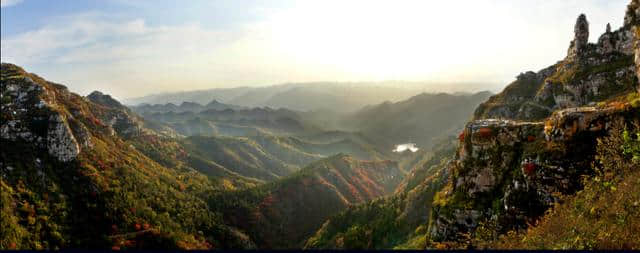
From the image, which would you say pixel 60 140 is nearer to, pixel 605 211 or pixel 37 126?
pixel 37 126

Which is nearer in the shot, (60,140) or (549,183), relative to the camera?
(549,183)

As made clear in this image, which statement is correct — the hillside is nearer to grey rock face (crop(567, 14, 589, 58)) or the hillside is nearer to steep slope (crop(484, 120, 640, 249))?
steep slope (crop(484, 120, 640, 249))

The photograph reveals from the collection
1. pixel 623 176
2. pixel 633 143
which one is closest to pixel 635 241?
pixel 623 176

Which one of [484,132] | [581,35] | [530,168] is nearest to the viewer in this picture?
[530,168]

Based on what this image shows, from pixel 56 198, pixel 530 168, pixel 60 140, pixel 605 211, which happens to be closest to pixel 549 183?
pixel 530 168

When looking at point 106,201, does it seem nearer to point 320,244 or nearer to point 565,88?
point 320,244

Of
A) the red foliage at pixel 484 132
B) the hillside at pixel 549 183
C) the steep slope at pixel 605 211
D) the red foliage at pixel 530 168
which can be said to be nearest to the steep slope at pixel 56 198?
the hillside at pixel 549 183

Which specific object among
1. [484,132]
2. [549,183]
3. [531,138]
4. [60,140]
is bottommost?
[60,140]

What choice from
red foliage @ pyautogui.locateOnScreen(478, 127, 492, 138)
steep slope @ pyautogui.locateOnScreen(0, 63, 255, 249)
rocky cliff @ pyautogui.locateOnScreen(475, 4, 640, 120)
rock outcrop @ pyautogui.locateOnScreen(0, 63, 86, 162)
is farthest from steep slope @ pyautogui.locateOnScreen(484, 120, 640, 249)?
rock outcrop @ pyautogui.locateOnScreen(0, 63, 86, 162)

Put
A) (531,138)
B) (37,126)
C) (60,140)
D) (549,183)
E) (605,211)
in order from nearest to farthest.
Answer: (605,211) → (549,183) → (531,138) → (37,126) → (60,140)

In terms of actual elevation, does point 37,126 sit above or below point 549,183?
above
